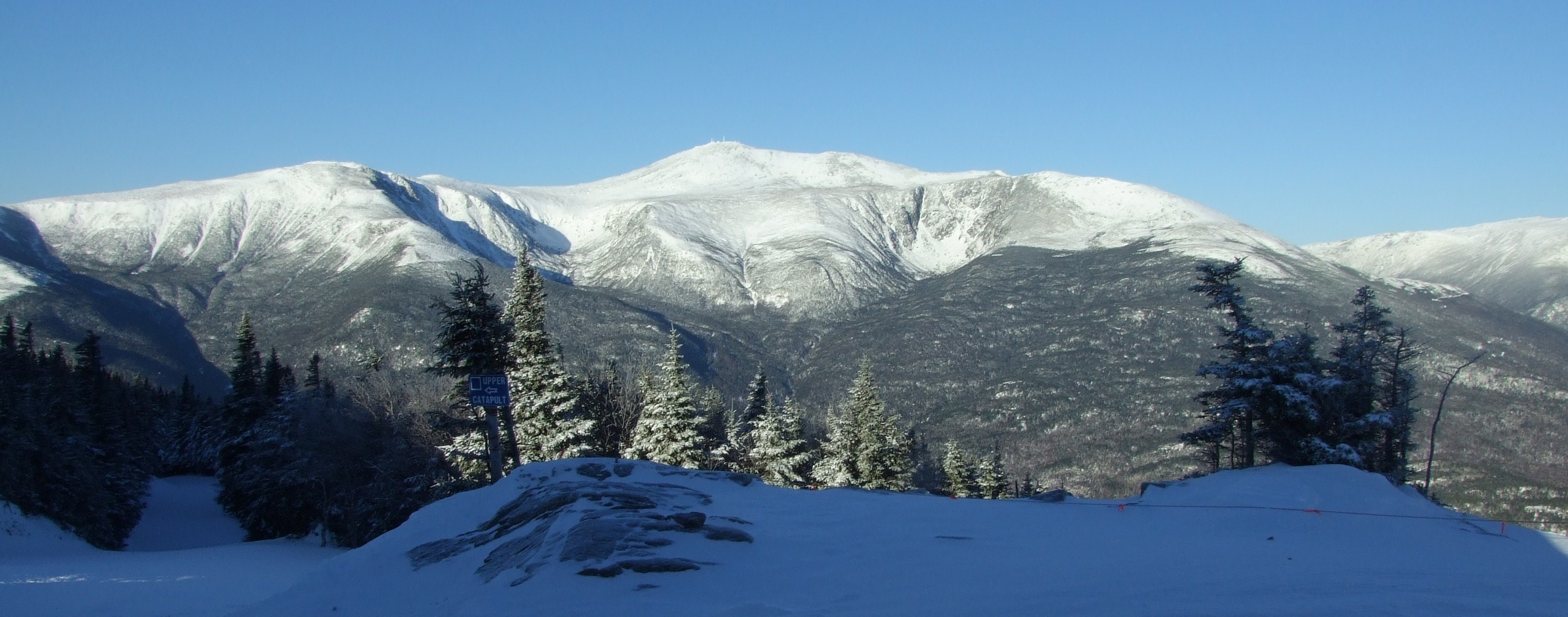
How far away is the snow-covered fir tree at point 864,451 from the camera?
40.4m

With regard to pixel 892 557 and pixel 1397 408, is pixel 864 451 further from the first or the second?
pixel 892 557

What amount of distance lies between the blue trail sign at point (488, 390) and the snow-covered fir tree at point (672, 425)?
13.4 meters

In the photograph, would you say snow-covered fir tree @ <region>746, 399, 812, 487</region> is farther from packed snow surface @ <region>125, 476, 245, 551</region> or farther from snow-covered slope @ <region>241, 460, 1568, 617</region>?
snow-covered slope @ <region>241, 460, 1568, 617</region>

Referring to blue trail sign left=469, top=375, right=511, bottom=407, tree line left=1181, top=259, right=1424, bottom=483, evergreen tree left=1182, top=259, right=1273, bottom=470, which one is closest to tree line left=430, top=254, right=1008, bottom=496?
blue trail sign left=469, top=375, right=511, bottom=407

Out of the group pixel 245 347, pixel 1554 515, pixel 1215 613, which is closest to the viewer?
pixel 1215 613

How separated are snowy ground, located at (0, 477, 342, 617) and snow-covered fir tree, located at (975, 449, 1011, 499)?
3556 cm

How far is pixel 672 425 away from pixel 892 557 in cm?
2500

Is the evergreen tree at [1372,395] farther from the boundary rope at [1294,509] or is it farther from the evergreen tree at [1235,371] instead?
the boundary rope at [1294,509]

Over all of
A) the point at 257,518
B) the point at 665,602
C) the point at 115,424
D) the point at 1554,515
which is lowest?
the point at 1554,515

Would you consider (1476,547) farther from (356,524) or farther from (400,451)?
(356,524)

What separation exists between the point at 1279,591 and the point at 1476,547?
16.8ft

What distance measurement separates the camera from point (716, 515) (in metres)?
13.8

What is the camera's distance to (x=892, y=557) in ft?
38.0

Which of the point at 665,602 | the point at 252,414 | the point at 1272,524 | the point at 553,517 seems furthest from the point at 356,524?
the point at 1272,524
